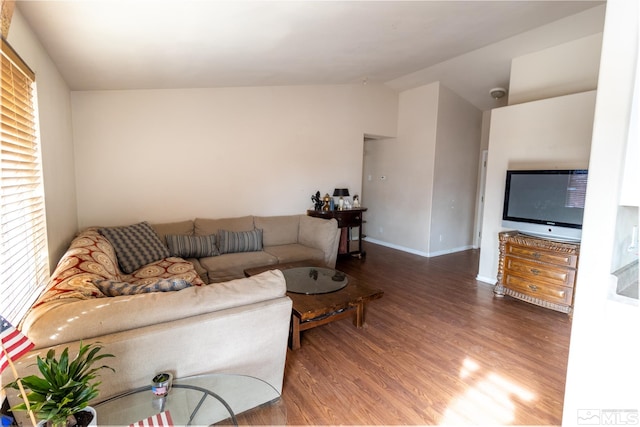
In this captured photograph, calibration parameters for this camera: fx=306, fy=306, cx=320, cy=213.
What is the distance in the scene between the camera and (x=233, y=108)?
4117 mm

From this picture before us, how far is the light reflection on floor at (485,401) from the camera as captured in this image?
169cm

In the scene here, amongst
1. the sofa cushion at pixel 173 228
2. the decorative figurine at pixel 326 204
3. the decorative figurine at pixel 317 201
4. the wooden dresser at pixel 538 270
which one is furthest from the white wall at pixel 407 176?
the sofa cushion at pixel 173 228

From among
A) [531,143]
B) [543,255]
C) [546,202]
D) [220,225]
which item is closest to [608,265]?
[543,255]

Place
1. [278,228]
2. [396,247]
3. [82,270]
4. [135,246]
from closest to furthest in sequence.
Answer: [82,270]
[135,246]
[278,228]
[396,247]

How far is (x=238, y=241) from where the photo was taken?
149 inches

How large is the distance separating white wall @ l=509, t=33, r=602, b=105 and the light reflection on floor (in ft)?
10.4

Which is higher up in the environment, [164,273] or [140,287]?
[140,287]

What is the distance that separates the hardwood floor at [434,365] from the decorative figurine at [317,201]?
6.28 feet

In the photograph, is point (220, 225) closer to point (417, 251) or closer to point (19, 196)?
point (19, 196)

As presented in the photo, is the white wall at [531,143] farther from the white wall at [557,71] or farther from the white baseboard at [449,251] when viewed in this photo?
the white baseboard at [449,251]

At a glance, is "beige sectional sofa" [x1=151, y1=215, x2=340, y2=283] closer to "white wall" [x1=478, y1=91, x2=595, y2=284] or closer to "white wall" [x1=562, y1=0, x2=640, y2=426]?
"white wall" [x1=478, y1=91, x2=595, y2=284]

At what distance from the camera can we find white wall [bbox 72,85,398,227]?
11.1ft

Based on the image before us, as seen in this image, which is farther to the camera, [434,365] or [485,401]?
[434,365]

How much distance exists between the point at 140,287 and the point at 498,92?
17.1 ft
